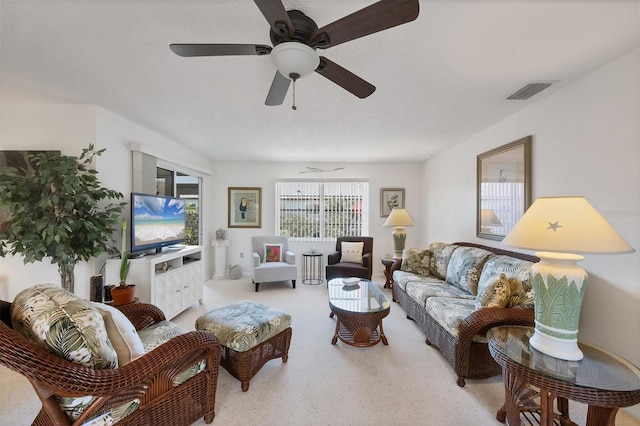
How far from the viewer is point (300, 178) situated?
17.2 feet

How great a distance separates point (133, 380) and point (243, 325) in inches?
32.9

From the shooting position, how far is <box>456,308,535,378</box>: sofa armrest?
1.81 metres

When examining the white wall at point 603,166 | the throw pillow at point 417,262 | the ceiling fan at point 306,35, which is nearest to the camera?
the ceiling fan at point 306,35

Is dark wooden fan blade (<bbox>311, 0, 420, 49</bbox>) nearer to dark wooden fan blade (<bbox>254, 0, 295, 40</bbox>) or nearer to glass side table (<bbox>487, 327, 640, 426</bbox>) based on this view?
dark wooden fan blade (<bbox>254, 0, 295, 40</bbox>)

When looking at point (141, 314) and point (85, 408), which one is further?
point (141, 314)

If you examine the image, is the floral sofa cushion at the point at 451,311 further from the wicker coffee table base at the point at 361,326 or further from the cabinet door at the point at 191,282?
the cabinet door at the point at 191,282

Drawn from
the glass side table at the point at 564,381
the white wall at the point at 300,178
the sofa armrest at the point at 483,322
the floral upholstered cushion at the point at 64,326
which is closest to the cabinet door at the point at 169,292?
the floral upholstered cushion at the point at 64,326

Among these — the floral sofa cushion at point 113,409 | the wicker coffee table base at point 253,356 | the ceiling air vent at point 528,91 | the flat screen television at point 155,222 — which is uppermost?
the ceiling air vent at point 528,91

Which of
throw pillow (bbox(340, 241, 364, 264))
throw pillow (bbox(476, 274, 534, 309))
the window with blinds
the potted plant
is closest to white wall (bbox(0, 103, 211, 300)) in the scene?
the potted plant

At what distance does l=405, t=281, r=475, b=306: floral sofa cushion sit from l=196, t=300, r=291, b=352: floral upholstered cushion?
1.49 meters

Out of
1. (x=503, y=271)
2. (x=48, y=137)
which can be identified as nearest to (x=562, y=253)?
(x=503, y=271)

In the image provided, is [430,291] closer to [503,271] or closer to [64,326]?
[503,271]

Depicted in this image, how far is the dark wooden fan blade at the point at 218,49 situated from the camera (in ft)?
4.04

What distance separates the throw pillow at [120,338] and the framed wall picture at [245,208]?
3.95 metres
